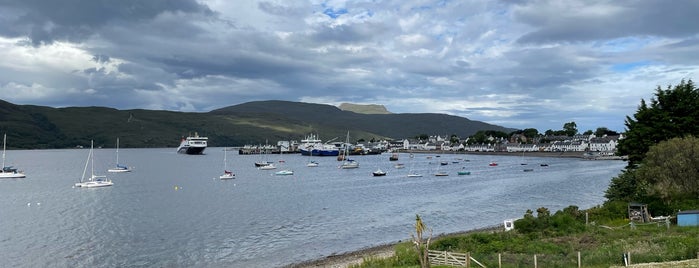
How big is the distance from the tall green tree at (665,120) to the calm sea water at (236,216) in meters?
11.3

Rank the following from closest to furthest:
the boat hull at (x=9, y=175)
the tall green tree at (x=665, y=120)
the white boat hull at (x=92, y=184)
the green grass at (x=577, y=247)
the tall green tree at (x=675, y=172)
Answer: the green grass at (x=577, y=247) → the tall green tree at (x=675, y=172) → the tall green tree at (x=665, y=120) → the white boat hull at (x=92, y=184) → the boat hull at (x=9, y=175)

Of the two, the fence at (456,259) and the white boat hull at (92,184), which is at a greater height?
the fence at (456,259)

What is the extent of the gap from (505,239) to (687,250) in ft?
33.5

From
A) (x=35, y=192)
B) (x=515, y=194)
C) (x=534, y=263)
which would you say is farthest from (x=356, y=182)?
(x=534, y=263)

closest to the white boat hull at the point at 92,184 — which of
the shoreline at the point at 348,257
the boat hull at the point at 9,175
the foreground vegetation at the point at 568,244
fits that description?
the boat hull at the point at 9,175

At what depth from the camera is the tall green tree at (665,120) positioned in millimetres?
53250

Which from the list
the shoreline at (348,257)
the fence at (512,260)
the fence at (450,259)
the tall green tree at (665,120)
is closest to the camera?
the fence at (512,260)

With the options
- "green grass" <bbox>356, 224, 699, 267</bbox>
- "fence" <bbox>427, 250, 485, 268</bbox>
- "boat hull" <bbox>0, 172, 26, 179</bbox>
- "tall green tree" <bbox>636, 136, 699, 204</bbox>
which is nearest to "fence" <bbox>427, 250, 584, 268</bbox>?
"fence" <bbox>427, 250, 485, 268</bbox>

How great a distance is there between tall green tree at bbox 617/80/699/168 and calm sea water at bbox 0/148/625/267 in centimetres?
1134

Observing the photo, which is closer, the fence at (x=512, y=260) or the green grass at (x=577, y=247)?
the fence at (x=512, y=260)

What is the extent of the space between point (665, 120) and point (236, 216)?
4507 cm

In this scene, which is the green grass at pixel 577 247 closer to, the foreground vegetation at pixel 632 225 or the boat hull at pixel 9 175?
the foreground vegetation at pixel 632 225

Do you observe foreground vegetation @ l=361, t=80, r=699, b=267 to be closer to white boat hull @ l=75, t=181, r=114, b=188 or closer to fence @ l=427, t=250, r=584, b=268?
fence @ l=427, t=250, r=584, b=268

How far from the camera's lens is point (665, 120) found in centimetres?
5406
